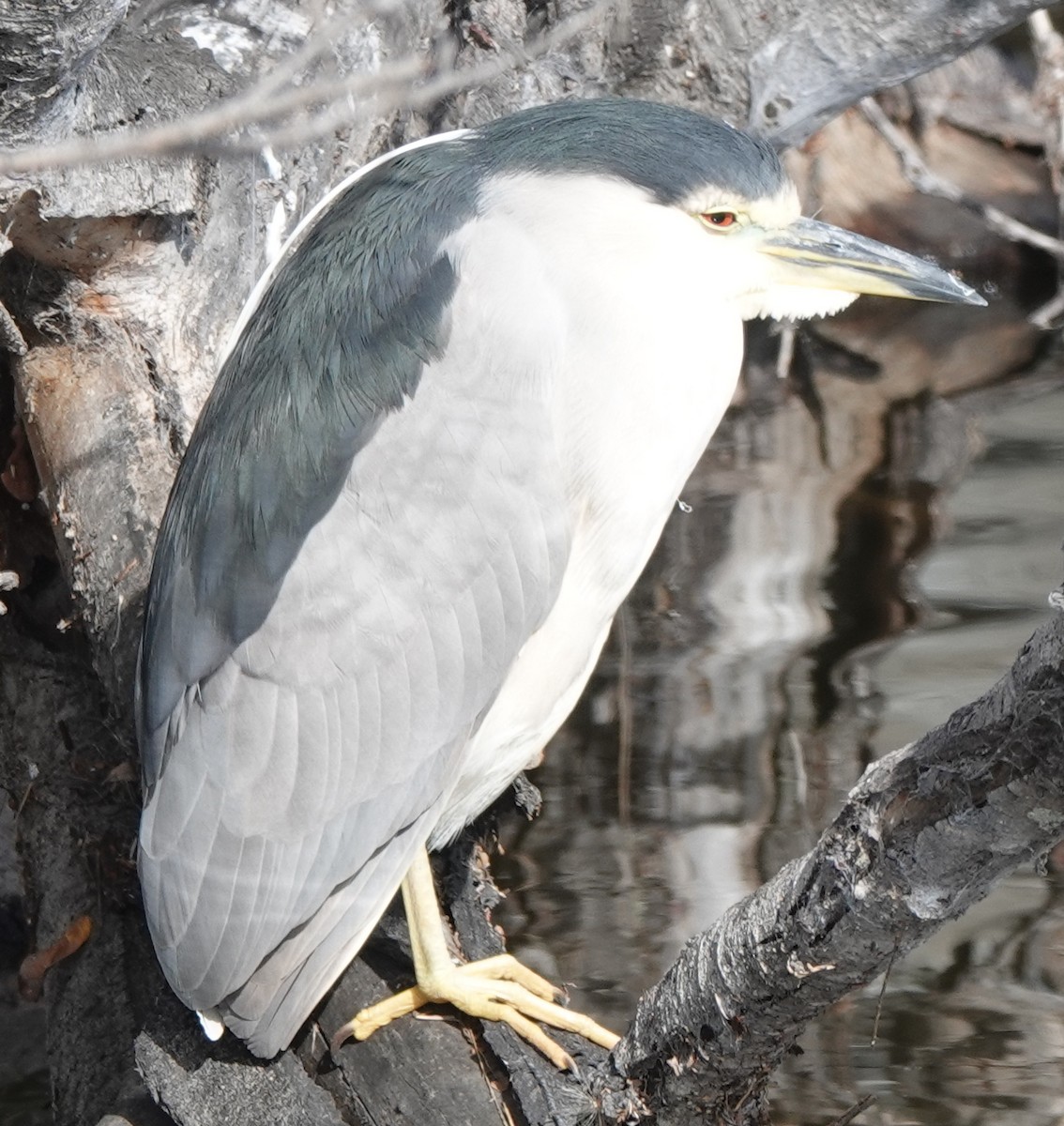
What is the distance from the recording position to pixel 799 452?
577 centimetres

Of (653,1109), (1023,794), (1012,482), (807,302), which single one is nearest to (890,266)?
(807,302)

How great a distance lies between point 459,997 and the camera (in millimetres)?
2113

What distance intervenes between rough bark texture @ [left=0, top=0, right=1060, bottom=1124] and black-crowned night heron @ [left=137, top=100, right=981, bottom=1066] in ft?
0.50

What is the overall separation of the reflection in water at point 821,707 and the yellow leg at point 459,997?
2.47 ft

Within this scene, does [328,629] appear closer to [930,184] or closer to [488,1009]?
[488,1009]

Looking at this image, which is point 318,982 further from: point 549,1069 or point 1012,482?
point 1012,482

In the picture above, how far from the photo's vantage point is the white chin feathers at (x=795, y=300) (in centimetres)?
219

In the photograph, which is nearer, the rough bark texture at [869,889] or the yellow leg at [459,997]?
the rough bark texture at [869,889]

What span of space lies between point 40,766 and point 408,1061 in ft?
3.00

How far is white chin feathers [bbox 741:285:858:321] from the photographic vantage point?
2.19m

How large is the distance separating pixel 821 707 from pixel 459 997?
216 cm

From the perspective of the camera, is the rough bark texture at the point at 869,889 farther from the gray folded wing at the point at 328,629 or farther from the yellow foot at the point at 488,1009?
the gray folded wing at the point at 328,629

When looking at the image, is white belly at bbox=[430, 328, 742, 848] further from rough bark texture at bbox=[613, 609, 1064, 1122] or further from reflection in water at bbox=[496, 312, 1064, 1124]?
reflection in water at bbox=[496, 312, 1064, 1124]

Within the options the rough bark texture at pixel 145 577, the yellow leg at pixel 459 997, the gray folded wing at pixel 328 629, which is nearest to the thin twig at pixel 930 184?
the rough bark texture at pixel 145 577
